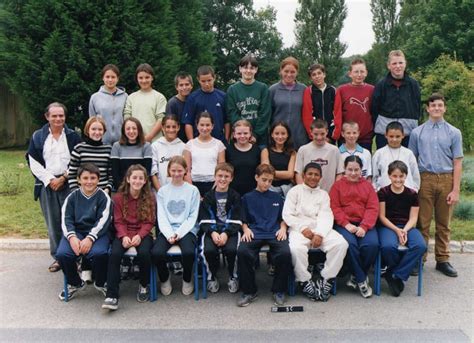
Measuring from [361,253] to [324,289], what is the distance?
56 cm

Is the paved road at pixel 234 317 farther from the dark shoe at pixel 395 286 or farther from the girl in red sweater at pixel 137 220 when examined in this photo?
the girl in red sweater at pixel 137 220

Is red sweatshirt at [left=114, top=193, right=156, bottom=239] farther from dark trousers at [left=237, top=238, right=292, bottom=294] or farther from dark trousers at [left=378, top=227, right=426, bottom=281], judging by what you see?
dark trousers at [left=378, top=227, right=426, bottom=281]

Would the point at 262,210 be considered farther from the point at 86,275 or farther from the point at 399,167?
the point at 86,275

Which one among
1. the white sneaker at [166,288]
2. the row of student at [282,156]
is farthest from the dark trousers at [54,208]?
the white sneaker at [166,288]

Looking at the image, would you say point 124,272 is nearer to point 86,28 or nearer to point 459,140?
point 459,140

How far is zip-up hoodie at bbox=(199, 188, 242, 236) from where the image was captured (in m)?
5.06

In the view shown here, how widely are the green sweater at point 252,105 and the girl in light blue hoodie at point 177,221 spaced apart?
120 cm

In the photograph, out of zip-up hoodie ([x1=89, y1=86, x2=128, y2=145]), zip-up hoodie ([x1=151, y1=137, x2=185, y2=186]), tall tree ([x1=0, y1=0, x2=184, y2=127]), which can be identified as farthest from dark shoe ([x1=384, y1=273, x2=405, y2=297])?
tall tree ([x1=0, y1=0, x2=184, y2=127])

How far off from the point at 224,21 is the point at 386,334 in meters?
28.3

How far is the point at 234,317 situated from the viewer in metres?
4.37

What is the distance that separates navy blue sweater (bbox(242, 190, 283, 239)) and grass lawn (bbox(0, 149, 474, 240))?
2.91 meters

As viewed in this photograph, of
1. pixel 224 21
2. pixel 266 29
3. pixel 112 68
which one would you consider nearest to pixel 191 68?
pixel 112 68

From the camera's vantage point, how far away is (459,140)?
17.9ft

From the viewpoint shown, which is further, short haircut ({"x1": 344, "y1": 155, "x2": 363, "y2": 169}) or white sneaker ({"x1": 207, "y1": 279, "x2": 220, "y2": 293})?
short haircut ({"x1": 344, "y1": 155, "x2": 363, "y2": 169})
